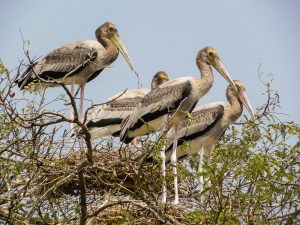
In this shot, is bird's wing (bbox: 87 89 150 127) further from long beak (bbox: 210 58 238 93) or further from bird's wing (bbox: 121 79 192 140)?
long beak (bbox: 210 58 238 93)

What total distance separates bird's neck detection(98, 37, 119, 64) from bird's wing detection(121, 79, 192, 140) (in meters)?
1.89

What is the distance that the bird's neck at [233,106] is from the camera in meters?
13.6

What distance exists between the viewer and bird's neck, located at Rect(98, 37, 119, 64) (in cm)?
1446

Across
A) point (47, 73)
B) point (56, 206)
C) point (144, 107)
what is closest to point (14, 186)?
point (56, 206)

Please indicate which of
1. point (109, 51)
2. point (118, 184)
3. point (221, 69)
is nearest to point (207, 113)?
point (221, 69)

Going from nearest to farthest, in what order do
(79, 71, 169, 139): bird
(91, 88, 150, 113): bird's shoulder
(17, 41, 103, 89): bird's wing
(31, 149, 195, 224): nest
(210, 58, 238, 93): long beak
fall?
(31, 149, 195, 224): nest
(210, 58, 238, 93): long beak
(79, 71, 169, 139): bird
(91, 88, 150, 113): bird's shoulder
(17, 41, 103, 89): bird's wing

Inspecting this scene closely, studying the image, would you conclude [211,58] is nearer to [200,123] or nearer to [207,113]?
[207,113]

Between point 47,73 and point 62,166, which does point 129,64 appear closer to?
point 47,73

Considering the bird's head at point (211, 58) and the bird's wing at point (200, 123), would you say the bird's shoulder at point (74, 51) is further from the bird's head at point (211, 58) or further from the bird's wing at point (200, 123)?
the bird's wing at point (200, 123)

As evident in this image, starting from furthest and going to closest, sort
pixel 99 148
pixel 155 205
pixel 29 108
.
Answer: pixel 99 148, pixel 29 108, pixel 155 205

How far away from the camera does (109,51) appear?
14.6 metres

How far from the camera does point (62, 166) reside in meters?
10.1

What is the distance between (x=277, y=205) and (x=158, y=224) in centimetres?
153

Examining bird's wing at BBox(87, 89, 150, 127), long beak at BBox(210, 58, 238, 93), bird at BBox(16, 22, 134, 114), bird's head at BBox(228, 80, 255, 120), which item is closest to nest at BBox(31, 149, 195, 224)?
bird's wing at BBox(87, 89, 150, 127)
